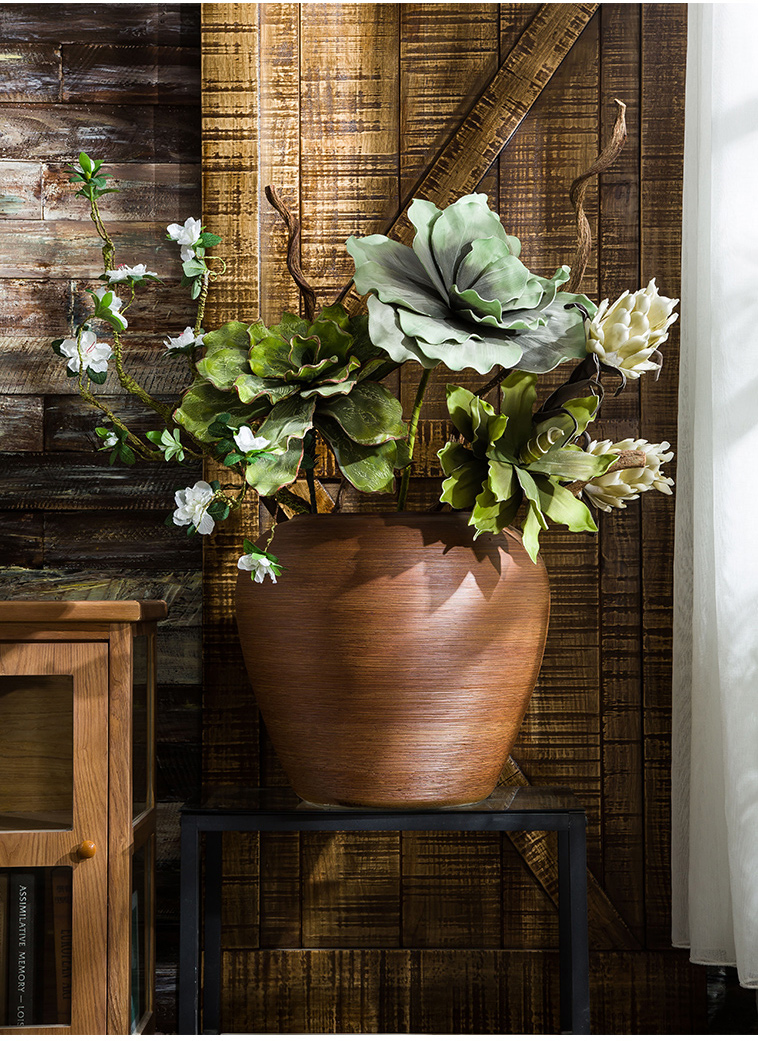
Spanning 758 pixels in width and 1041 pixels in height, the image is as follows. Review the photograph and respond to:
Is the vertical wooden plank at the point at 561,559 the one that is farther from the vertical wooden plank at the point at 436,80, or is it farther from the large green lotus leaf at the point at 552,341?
the large green lotus leaf at the point at 552,341

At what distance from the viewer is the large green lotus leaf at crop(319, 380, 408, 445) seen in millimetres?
916

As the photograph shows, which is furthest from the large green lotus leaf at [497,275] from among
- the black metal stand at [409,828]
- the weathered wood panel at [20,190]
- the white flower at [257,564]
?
the weathered wood panel at [20,190]

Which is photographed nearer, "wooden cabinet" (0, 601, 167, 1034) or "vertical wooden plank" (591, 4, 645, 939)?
"wooden cabinet" (0, 601, 167, 1034)

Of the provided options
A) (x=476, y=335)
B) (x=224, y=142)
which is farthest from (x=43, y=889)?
(x=224, y=142)

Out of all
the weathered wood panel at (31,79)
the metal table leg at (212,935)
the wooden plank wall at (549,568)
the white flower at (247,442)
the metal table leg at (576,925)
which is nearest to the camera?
the white flower at (247,442)

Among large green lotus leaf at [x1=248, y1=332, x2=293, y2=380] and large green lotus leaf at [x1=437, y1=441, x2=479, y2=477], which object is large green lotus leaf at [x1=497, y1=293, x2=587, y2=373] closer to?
large green lotus leaf at [x1=437, y1=441, x2=479, y2=477]

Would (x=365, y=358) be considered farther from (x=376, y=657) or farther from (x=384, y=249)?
(x=376, y=657)

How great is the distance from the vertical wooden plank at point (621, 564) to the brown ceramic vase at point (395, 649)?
0.36 m

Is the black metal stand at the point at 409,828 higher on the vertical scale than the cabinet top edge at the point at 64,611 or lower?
lower

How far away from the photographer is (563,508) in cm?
91

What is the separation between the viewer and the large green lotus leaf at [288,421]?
2.94 feet

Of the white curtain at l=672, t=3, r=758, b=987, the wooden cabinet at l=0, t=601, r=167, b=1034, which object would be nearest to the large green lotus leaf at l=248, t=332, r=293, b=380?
the wooden cabinet at l=0, t=601, r=167, b=1034

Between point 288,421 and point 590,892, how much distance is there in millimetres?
853

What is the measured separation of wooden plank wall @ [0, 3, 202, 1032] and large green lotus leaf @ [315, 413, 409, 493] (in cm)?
46
